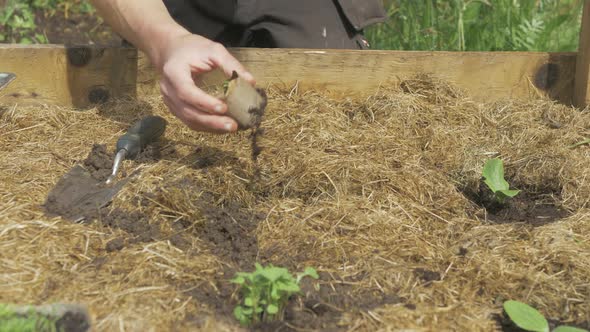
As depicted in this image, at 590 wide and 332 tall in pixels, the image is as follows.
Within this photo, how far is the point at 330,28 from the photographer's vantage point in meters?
3.41

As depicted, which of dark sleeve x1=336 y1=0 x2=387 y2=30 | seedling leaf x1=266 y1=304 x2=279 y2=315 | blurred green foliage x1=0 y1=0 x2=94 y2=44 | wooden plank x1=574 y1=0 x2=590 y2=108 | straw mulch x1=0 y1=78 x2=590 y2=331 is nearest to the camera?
seedling leaf x1=266 y1=304 x2=279 y2=315

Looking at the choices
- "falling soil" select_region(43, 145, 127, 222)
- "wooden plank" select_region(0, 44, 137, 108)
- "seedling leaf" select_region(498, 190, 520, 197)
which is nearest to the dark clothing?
"wooden plank" select_region(0, 44, 137, 108)

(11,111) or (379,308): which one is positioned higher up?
(379,308)

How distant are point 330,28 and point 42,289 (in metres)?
2.02

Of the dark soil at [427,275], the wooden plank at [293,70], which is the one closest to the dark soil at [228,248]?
the dark soil at [427,275]

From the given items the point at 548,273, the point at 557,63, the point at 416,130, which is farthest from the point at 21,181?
the point at 557,63

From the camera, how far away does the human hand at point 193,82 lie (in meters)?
2.12

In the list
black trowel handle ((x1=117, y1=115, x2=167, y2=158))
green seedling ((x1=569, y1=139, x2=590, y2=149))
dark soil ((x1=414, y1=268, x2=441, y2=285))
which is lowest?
black trowel handle ((x1=117, y1=115, x2=167, y2=158))

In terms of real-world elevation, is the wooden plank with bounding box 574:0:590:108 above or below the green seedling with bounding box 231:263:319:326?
above

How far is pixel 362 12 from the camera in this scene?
3537mm

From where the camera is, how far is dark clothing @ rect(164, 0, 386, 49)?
10.5 feet

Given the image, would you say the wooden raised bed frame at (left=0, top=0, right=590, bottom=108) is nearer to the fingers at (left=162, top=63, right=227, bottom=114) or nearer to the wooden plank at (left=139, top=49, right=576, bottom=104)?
the wooden plank at (left=139, top=49, right=576, bottom=104)

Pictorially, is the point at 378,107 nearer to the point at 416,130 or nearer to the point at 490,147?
the point at 416,130

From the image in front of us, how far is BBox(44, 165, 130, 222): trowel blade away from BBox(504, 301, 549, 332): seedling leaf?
1.24 meters
